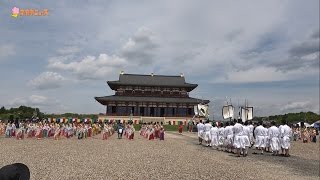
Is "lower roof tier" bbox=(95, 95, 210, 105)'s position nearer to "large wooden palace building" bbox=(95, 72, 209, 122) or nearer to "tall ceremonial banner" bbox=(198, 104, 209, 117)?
"large wooden palace building" bbox=(95, 72, 209, 122)

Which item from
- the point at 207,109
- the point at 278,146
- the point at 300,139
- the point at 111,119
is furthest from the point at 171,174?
the point at 111,119

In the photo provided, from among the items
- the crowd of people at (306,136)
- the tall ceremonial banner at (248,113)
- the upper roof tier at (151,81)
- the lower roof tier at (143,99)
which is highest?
the upper roof tier at (151,81)

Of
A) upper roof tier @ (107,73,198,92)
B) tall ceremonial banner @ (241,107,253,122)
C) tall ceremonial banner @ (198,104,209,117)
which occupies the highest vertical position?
upper roof tier @ (107,73,198,92)

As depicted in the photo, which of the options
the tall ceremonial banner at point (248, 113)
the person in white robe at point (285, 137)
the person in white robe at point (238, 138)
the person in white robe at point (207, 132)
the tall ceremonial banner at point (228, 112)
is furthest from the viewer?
the tall ceremonial banner at point (228, 112)

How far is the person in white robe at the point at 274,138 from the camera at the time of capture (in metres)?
18.7

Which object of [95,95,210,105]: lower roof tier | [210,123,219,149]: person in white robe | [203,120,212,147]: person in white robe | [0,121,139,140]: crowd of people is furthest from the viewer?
[95,95,210,105]: lower roof tier

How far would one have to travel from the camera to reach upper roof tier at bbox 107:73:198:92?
219 feet

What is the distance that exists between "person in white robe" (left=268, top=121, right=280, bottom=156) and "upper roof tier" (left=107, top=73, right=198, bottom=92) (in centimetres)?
4793

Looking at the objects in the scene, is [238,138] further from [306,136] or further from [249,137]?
[306,136]

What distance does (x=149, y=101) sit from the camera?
207 feet

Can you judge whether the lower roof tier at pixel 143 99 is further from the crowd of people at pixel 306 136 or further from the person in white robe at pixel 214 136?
the person in white robe at pixel 214 136

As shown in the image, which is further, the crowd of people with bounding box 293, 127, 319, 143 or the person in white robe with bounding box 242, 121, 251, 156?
the crowd of people with bounding box 293, 127, 319, 143

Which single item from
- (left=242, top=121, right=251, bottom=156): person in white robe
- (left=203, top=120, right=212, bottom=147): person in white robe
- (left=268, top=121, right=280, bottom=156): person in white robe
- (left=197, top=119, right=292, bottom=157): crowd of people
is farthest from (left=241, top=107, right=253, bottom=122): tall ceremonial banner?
(left=242, top=121, right=251, bottom=156): person in white robe

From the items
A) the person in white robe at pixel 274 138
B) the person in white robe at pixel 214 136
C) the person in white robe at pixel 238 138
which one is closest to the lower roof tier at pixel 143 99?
the person in white robe at pixel 214 136
